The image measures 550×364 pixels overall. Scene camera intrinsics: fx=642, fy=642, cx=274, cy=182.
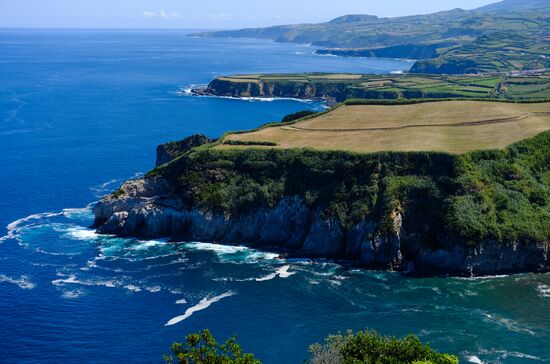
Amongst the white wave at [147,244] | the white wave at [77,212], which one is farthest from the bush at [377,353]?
the white wave at [77,212]

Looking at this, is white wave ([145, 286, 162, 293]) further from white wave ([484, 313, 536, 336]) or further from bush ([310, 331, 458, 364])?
white wave ([484, 313, 536, 336])

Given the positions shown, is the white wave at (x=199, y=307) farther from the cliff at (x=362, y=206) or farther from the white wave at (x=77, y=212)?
the white wave at (x=77, y=212)

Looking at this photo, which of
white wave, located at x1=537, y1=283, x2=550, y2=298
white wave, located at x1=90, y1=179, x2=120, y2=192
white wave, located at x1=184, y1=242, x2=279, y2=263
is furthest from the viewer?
white wave, located at x1=90, y1=179, x2=120, y2=192

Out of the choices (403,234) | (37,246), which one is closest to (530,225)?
(403,234)

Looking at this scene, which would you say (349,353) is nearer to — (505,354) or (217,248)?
(505,354)

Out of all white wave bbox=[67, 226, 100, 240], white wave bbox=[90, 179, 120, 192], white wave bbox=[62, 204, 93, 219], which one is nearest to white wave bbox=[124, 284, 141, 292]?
white wave bbox=[67, 226, 100, 240]

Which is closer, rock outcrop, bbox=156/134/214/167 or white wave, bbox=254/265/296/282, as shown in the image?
white wave, bbox=254/265/296/282

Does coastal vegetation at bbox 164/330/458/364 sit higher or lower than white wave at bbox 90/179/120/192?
higher
